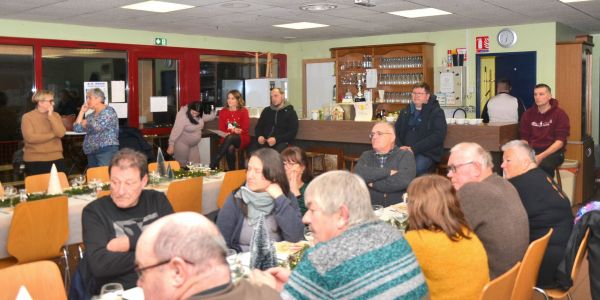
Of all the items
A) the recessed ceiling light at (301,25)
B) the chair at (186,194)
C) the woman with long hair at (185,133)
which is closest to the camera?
the chair at (186,194)

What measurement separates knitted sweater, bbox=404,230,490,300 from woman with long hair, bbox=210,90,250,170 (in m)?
6.94

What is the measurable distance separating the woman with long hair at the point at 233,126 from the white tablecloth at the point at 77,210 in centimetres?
296

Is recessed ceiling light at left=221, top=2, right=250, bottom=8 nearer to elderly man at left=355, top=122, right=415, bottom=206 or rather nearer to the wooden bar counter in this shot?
the wooden bar counter

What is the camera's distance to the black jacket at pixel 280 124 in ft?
30.0

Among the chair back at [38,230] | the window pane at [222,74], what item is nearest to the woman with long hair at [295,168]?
the chair back at [38,230]

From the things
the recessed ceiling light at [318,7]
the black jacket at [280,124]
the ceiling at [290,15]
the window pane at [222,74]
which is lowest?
the black jacket at [280,124]

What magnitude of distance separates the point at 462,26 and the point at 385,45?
1728 millimetres

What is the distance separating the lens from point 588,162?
34.0 feet

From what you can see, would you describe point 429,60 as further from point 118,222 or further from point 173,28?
point 118,222

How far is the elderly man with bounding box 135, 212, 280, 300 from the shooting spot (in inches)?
69.0

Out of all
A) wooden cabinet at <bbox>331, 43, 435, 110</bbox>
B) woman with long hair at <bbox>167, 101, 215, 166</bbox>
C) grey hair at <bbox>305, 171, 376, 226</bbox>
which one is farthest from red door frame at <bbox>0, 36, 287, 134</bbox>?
grey hair at <bbox>305, 171, 376, 226</bbox>

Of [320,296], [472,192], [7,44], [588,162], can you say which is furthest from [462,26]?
[320,296]

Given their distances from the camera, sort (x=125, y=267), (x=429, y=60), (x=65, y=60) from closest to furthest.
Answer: (x=125, y=267) → (x=65, y=60) → (x=429, y=60)

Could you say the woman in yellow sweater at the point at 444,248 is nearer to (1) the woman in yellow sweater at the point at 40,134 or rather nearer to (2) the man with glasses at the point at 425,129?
(2) the man with glasses at the point at 425,129
